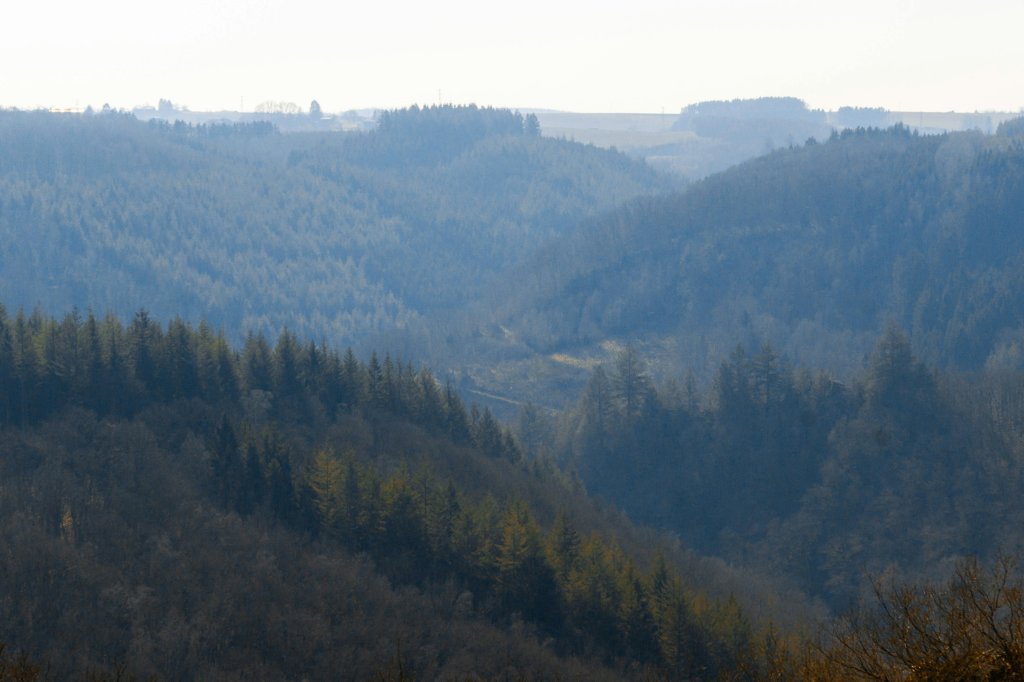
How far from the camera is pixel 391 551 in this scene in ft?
276

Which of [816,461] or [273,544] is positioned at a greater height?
[273,544]

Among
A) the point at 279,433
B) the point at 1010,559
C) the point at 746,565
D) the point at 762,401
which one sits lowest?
the point at 746,565

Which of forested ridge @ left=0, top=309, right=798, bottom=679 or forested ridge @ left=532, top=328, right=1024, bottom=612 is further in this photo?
forested ridge @ left=532, top=328, right=1024, bottom=612

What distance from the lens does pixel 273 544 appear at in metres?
79.0

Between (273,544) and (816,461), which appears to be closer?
(273,544)

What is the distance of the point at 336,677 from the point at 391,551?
1862 cm

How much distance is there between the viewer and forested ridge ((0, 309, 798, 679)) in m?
67.4

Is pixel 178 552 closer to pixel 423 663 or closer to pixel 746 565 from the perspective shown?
pixel 423 663

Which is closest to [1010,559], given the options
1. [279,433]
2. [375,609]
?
[375,609]

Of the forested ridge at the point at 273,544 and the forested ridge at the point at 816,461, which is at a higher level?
the forested ridge at the point at 273,544

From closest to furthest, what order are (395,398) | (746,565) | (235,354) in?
(235,354) → (395,398) → (746,565)

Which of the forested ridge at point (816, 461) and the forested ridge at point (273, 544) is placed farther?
the forested ridge at point (816, 461)

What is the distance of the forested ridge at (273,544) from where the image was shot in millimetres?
67438

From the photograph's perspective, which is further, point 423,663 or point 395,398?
point 395,398
